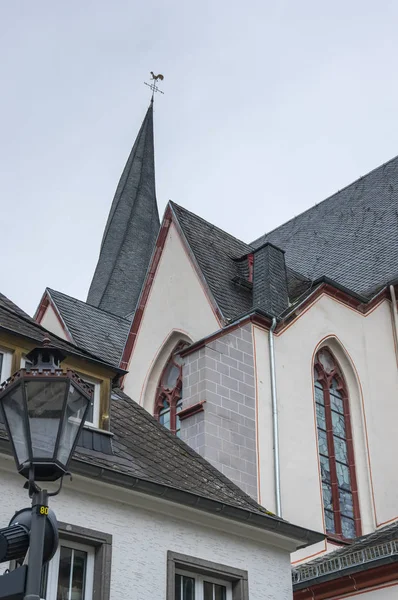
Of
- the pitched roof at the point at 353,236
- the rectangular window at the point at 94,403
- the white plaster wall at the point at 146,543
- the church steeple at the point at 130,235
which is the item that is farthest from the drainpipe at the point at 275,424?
the church steeple at the point at 130,235

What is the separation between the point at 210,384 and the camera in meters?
16.7

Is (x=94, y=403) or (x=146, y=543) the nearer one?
(x=146, y=543)

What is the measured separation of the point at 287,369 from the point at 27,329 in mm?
7242

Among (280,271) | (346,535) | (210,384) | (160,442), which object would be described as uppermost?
(280,271)

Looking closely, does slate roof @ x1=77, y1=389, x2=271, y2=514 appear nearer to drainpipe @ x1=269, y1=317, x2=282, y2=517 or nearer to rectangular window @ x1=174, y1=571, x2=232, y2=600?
rectangular window @ x1=174, y1=571, x2=232, y2=600

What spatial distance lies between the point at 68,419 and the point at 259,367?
39.4 ft

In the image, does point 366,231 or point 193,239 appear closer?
point 193,239

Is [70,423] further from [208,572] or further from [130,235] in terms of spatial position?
[130,235]

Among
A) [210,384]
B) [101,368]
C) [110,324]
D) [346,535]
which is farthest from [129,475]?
[110,324]

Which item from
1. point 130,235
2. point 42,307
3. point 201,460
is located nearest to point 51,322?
point 42,307

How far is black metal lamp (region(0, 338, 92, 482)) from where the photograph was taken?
5.27m

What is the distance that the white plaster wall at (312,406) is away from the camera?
54.2 ft

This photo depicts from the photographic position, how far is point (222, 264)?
65.6 feet

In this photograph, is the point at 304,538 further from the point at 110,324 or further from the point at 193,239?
the point at 110,324
